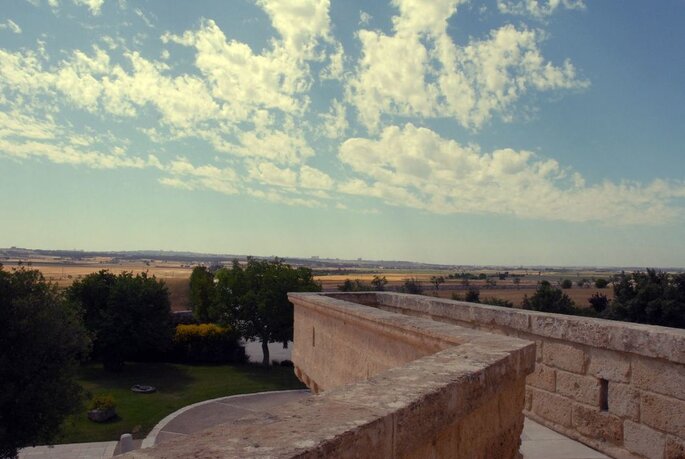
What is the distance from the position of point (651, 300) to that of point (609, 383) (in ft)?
75.2

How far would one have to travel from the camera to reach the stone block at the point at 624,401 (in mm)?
4480

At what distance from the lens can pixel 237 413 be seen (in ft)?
78.6

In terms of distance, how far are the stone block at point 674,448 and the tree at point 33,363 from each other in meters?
17.2

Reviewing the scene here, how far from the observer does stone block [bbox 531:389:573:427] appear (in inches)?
203

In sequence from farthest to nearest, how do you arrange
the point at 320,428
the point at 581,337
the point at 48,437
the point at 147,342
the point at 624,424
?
the point at 147,342 < the point at 48,437 < the point at 581,337 < the point at 624,424 < the point at 320,428

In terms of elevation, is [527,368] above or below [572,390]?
above

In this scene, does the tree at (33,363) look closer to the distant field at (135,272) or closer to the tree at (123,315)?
the distant field at (135,272)

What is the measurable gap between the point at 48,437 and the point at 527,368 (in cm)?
1763

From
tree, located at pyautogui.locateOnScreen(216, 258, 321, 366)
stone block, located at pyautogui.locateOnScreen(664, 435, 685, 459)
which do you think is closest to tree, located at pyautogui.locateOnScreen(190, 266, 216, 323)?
tree, located at pyautogui.locateOnScreen(216, 258, 321, 366)

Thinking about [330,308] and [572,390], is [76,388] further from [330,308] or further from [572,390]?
[572,390]

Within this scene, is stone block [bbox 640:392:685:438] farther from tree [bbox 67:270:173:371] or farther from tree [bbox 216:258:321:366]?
tree [bbox 67:270:173:371]

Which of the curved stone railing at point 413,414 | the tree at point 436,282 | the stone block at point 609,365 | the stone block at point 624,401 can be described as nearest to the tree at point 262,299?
the curved stone railing at point 413,414

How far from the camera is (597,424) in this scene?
482 cm

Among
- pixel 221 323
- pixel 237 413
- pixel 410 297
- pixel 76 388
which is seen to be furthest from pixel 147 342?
pixel 410 297
